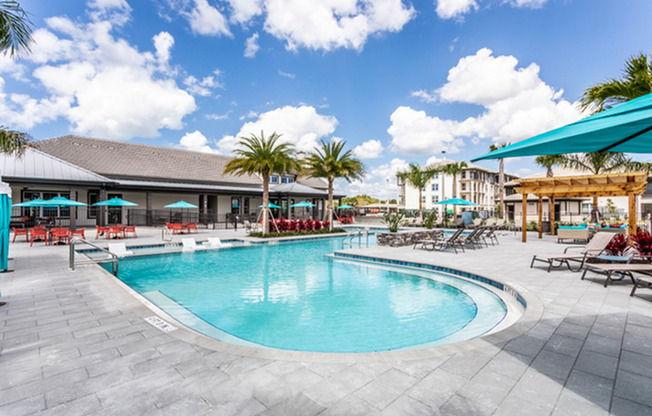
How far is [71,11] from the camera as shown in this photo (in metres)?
12.9

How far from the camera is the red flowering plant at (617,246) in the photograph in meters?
8.29

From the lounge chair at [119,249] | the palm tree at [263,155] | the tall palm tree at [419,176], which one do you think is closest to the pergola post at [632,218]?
the palm tree at [263,155]

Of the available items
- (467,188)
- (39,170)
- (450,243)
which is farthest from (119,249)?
(467,188)

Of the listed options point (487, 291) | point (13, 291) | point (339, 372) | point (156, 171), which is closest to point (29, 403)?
point (339, 372)

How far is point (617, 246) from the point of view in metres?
8.34

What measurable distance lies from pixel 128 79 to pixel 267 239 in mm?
10144

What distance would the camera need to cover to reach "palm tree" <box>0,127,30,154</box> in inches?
A: 347

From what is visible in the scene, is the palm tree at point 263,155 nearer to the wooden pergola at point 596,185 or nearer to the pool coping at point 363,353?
the wooden pergola at point 596,185

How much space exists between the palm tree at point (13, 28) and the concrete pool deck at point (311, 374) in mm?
6749

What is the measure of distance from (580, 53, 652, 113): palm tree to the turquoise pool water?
5835 millimetres

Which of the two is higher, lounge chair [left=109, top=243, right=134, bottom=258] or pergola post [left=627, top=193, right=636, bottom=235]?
pergola post [left=627, top=193, right=636, bottom=235]

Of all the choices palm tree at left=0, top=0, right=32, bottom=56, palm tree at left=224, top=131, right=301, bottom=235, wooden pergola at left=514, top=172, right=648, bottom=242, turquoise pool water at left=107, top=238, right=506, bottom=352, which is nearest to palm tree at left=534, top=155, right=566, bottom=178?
wooden pergola at left=514, top=172, right=648, bottom=242

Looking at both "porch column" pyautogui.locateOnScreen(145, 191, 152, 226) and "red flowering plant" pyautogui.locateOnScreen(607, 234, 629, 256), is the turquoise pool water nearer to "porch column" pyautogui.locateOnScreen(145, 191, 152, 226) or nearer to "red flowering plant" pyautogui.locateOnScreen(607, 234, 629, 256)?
"red flowering plant" pyautogui.locateOnScreen(607, 234, 629, 256)

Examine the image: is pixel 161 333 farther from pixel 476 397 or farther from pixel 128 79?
pixel 128 79
